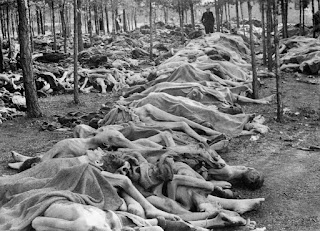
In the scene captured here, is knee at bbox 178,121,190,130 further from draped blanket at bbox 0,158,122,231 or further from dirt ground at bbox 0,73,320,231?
draped blanket at bbox 0,158,122,231

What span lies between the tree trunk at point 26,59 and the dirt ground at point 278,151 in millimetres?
405

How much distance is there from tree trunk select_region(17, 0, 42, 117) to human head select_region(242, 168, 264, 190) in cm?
717

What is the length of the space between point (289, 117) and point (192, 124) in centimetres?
357

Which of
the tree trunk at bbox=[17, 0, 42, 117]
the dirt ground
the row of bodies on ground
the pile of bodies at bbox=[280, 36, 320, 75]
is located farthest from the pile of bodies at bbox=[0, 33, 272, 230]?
the pile of bodies at bbox=[280, 36, 320, 75]

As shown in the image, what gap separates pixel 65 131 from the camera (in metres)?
11.3

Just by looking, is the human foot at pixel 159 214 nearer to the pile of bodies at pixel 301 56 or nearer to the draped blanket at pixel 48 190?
the draped blanket at pixel 48 190

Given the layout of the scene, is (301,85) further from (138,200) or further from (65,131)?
(138,200)

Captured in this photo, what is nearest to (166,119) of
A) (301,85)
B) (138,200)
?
(138,200)

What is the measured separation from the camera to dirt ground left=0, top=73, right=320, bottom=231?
6.72 metres

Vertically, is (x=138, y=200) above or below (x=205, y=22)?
below

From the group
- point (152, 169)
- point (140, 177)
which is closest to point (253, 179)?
point (152, 169)

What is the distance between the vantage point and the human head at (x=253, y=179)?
300 inches

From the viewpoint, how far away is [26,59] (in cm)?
1256

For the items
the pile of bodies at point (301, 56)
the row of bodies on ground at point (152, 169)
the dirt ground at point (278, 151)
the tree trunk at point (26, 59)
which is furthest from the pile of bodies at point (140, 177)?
the pile of bodies at point (301, 56)
